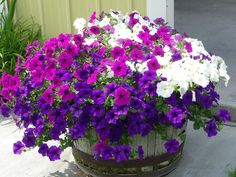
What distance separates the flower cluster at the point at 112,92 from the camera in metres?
3.02

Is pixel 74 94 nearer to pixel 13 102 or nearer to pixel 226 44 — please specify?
pixel 13 102

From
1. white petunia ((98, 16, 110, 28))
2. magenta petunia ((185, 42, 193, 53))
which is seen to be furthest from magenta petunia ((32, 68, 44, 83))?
magenta petunia ((185, 42, 193, 53))

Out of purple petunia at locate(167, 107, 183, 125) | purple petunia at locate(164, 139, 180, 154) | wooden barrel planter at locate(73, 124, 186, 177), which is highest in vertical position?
purple petunia at locate(167, 107, 183, 125)

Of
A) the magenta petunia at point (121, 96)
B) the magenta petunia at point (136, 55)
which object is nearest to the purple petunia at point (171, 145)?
the magenta petunia at point (121, 96)

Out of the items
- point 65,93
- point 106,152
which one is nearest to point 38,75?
point 65,93

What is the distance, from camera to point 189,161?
370 cm

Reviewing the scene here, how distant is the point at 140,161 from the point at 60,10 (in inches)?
94.1

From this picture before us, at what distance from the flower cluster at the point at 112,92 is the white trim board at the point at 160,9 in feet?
3.52

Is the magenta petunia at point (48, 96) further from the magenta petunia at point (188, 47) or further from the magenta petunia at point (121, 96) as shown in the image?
the magenta petunia at point (188, 47)

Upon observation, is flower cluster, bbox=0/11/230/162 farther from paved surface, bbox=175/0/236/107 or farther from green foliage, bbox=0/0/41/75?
green foliage, bbox=0/0/41/75

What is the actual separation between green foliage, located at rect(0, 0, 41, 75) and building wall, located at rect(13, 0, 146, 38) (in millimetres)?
89

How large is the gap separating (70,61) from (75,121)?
1.21 feet

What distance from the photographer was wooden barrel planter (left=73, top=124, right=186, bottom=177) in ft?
10.8

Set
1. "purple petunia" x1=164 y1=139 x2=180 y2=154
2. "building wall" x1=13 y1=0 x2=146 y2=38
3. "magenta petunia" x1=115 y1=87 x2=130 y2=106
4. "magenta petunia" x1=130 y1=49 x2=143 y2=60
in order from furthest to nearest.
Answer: "building wall" x1=13 y1=0 x2=146 y2=38 → "magenta petunia" x1=130 y1=49 x2=143 y2=60 → "purple petunia" x1=164 y1=139 x2=180 y2=154 → "magenta petunia" x1=115 y1=87 x2=130 y2=106
